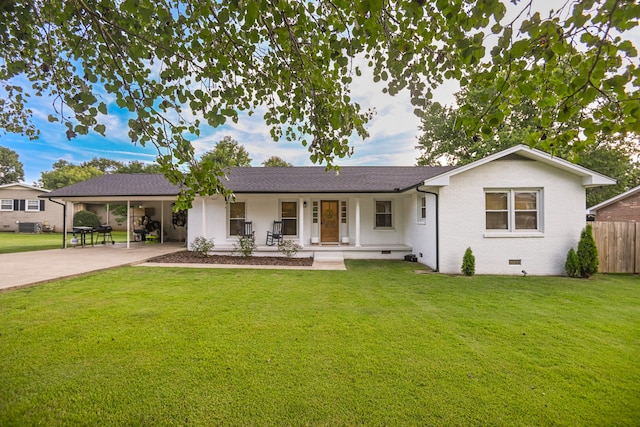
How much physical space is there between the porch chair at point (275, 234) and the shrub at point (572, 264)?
9.23m

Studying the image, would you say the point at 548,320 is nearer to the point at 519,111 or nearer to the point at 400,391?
the point at 400,391

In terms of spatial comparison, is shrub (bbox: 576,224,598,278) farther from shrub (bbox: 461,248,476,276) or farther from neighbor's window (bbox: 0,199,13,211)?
neighbor's window (bbox: 0,199,13,211)

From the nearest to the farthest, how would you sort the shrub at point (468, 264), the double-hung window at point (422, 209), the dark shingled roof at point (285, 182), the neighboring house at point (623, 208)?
the shrub at point (468, 264) < the double-hung window at point (422, 209) < the dark shingled roof at point (285, 182) < the neighboring house at point (623, 208)

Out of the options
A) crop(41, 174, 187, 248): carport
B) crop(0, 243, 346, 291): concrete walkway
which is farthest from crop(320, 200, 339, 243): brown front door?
crop(41, 174, 187, 248): carport

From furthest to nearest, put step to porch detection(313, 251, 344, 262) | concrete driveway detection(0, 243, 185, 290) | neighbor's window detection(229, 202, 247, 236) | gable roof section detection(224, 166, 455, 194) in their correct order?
1. neighbor's window detection(229, 202, 247, 236)
2. gable roof section detection(224, 166, 455, 194)
3. step to porch detection(313, 251, 344, 262)
4. concrete driveway detection(0, 243, 185, 290)

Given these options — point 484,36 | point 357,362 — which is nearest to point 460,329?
point 357,362

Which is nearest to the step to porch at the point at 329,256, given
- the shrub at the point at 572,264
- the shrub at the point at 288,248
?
the shrub at the point at 288,248

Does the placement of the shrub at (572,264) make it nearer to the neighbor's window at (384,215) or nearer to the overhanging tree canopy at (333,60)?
the neighbor's window at (384,215)

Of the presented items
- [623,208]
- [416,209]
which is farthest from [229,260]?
[623,208]

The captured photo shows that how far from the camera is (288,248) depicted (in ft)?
34.9

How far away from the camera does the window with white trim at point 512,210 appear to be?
8289 mm

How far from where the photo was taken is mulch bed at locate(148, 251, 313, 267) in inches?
377

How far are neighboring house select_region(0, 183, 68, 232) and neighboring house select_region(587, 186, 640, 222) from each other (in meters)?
36.3

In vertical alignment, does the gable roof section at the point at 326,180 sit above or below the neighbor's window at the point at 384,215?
above
